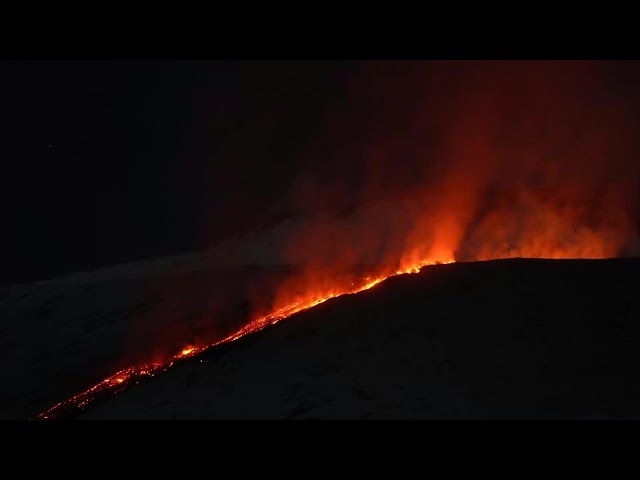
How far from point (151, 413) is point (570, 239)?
349 inches

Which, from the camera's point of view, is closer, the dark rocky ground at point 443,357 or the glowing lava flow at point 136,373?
the dark rocky ground at point 443,357

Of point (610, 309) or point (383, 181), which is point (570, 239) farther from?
point (383, 181)

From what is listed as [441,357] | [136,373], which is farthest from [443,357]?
[136,373]

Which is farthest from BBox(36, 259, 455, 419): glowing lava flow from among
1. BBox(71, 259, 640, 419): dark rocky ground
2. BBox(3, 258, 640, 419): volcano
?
BBox(71, 259, 640, 419): dark rocky ground

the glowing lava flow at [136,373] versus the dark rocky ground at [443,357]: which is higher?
the glowing lava flow at [136,373]

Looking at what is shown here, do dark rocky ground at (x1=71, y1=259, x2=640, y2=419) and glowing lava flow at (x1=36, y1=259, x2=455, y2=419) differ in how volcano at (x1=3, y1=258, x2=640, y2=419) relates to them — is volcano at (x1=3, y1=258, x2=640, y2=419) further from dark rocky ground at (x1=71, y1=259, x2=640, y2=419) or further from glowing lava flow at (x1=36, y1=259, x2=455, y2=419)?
glowing lava flow at (x1=36, y1=259, x2=455, y2=419)

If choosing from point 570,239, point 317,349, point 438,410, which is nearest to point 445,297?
point 317,349

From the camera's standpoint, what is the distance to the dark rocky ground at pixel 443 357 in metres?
6.18

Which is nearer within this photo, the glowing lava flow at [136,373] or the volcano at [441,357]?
the volcano at [441,357]

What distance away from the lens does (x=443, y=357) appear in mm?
7062

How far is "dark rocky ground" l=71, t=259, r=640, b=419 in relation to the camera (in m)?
6.18

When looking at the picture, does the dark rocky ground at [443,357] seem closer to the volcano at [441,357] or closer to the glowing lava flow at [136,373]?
the volcano at [441,357]

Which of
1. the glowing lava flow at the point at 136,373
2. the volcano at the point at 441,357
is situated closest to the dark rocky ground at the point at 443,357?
the volcano at the point at 441,357

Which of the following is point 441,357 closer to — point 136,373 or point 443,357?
point 443,357
